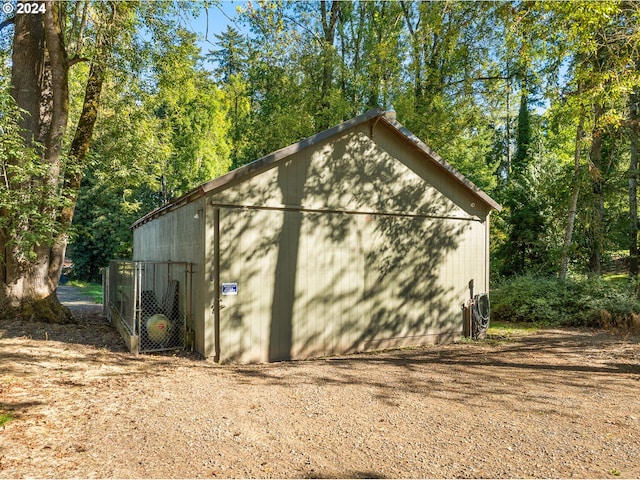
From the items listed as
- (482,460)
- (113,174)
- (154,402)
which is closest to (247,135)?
(113,174)

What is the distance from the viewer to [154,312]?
8859mm

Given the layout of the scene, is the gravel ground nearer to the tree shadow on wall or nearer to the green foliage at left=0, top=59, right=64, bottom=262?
the tree shadow on wall

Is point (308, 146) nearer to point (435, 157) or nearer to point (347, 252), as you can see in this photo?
point (347, 252)

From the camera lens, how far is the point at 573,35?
8477mm

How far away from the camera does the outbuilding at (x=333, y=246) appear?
7633 millimetres

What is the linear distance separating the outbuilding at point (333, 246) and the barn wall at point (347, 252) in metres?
0.02

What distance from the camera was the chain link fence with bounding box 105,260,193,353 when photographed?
796 cm

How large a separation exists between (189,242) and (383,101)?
13713 millimetres

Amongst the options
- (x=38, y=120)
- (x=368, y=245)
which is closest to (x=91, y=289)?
(x=38, y=120)

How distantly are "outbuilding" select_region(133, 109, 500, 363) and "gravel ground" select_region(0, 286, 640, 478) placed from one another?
0.76 m

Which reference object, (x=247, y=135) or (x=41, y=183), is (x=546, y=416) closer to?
(x=41, y=183)

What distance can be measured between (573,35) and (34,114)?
36.7 feet

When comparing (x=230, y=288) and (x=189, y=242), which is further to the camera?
(x=189, y=242)

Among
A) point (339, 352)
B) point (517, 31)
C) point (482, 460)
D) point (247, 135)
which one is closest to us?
point (482, 460)
